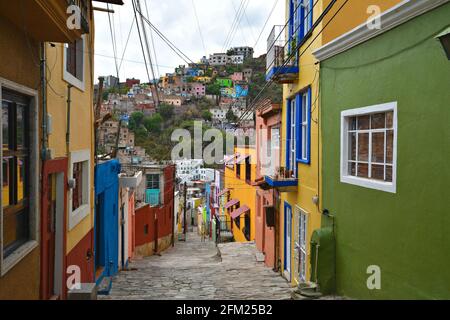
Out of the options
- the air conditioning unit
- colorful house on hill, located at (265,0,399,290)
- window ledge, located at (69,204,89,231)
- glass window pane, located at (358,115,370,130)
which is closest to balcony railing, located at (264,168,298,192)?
colorful house on hill, located at (265,0,399,290)

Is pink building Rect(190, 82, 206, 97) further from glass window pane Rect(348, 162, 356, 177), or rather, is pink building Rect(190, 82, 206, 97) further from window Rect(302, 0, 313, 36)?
glass window pane Rect(348, 162, 356, 177)

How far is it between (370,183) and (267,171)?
8.89m

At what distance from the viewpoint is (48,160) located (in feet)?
18.1

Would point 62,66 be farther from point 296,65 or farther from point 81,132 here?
point 296,65

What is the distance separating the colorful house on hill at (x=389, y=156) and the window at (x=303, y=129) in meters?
1.16

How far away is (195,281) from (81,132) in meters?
4.83

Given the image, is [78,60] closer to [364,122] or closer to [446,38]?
[364,122]

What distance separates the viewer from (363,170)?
686cm

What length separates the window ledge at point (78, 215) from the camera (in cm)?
712

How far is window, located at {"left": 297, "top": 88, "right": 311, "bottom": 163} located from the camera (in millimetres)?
9492

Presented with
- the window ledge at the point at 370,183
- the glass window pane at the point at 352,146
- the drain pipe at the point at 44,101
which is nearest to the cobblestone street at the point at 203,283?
the window ledge at the point at 370,183

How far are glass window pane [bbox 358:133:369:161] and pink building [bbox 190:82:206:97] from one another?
114986mm

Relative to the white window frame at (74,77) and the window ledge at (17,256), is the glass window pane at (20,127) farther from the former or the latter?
the white window frame at (74,77)
